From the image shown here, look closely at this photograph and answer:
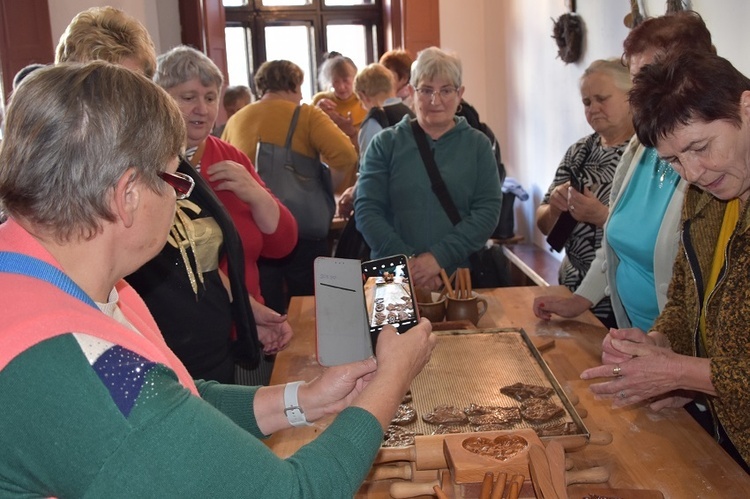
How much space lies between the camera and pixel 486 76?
767 centimetres

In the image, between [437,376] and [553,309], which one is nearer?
[437,376]

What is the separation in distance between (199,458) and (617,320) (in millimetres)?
1816

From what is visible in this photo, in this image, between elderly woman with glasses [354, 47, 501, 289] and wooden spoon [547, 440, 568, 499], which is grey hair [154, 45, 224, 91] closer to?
elderly woman with glasses [354, 47, 501, 289]

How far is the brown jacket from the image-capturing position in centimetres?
157

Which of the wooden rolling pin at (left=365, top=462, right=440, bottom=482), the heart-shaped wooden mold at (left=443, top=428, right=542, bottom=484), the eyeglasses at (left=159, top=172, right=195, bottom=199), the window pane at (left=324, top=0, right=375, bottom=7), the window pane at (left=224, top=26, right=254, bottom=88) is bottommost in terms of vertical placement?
the wooden rolling pin at (left=365, top=462, right=440, bottom=482)

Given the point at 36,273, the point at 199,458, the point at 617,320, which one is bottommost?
the point at 617,320

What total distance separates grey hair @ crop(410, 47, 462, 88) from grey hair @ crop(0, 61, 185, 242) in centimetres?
215

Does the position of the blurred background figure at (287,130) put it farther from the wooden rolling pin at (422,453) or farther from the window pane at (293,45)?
the window pane at (293,45)

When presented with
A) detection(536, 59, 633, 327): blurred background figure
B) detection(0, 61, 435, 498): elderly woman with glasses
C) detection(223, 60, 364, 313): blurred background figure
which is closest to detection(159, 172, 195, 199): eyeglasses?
detection(0, 61, 435, 498): elderly woman with glasses

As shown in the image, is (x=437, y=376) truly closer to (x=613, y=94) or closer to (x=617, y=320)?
(x=617, y=320)

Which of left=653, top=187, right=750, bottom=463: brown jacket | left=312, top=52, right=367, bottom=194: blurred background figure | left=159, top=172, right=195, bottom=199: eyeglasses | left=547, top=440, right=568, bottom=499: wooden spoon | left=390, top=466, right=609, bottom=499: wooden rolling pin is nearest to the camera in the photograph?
left=159, top=172, right=195, bottom=199: eyeglasses

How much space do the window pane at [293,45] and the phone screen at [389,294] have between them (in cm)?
632

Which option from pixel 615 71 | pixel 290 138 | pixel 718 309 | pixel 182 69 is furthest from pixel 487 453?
pixel 290 138

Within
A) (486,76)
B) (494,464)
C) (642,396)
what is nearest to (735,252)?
(642,396)
